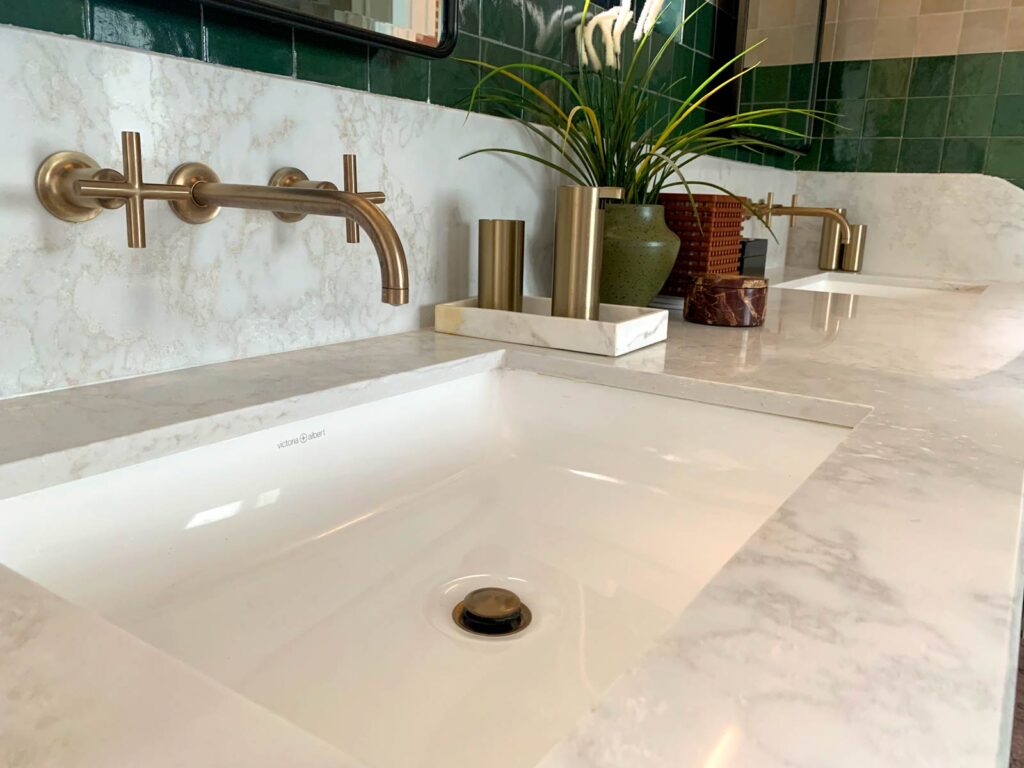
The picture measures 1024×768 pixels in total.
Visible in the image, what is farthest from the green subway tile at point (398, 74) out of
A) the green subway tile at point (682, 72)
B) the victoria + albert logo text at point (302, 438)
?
the green subway tile at point (682, 72)

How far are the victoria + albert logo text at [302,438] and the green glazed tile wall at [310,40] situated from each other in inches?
14.9

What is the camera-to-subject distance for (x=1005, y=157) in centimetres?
241

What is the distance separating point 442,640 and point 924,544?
349 millimetres

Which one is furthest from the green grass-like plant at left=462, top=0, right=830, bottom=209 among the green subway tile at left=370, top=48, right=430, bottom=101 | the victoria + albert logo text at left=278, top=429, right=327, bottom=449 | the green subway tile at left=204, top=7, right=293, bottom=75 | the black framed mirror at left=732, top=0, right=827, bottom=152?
the black framed mirror at left=732, top=0, right=827, bottom=152

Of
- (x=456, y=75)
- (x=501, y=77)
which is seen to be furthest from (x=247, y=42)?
(x=501, y=77)

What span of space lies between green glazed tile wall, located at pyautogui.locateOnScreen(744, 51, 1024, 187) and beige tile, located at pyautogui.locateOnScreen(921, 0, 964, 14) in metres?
0.13

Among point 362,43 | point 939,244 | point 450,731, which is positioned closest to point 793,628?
point 450,731

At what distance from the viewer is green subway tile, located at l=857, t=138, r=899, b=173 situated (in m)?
2.56

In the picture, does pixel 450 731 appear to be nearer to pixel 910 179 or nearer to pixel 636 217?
pixel 636 217

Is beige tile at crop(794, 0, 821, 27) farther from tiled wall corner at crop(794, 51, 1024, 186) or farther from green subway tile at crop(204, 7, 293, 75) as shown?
green subway tile at crop(204, 7, 293, 75)

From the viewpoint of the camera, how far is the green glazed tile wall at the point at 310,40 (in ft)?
2.30

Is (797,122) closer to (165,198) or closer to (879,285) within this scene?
(879,285)

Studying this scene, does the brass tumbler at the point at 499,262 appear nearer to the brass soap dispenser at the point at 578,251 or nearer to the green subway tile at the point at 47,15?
the brass soap dispenser at the point at 578,251

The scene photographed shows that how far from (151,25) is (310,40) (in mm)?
193
